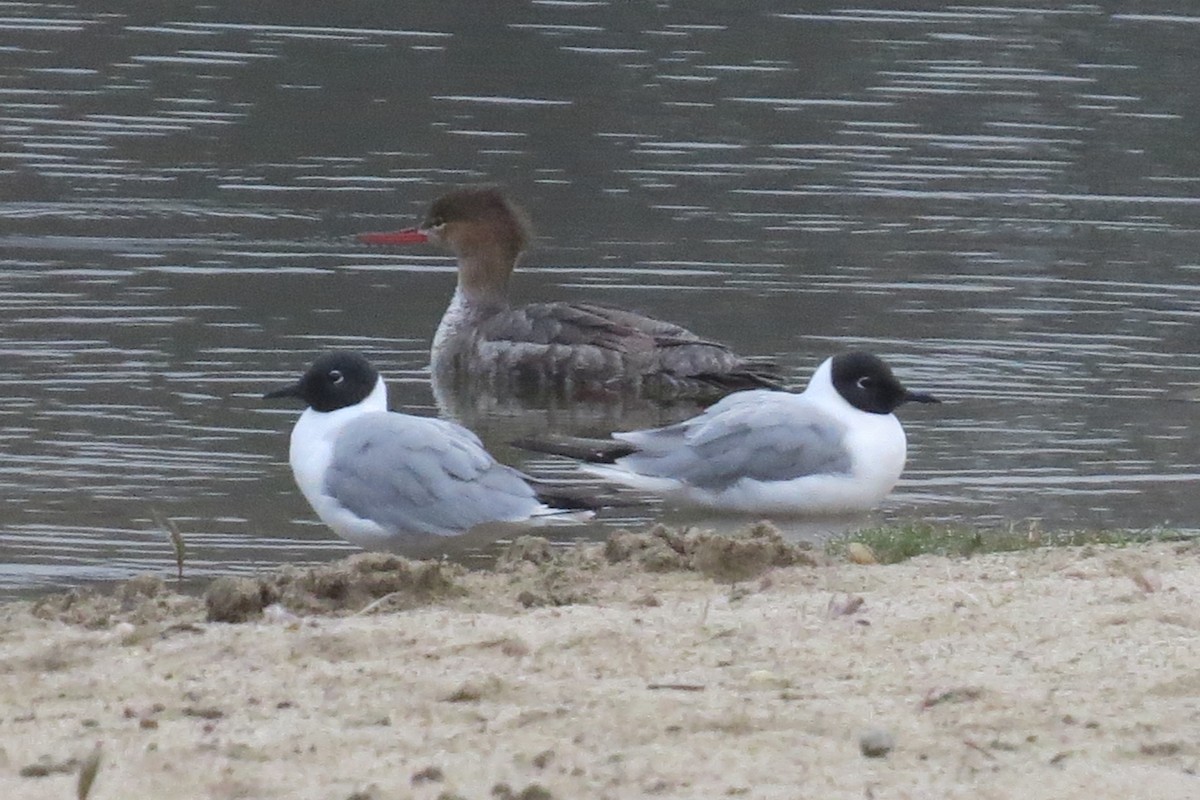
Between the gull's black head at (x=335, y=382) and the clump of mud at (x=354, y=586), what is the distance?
232 centimetres

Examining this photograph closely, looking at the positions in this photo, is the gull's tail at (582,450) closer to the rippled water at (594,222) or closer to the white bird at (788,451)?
the white bird at (788,451)

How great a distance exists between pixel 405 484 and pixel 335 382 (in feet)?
2.86

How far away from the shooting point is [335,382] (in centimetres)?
1005

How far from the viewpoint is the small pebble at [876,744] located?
5.49 metres

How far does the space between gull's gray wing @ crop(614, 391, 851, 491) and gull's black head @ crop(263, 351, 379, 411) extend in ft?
4.80

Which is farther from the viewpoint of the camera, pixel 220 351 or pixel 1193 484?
pixel 220 351

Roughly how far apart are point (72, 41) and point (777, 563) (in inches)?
652

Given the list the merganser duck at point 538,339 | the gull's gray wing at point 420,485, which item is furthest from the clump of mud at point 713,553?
the merganser duck at point 538,339

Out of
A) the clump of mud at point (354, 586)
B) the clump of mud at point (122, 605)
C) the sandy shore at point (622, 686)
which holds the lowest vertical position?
the clump of mud at point (122, 605)

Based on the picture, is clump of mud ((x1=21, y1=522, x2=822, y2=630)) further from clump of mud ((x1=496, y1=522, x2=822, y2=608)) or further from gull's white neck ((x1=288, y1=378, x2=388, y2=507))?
gull's white neck ((x1=288, y1=378, x2=388, y2=507))

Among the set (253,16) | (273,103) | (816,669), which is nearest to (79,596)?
(816,669)

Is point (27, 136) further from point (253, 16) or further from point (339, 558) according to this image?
point (339, 558)

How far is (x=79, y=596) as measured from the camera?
790 cm

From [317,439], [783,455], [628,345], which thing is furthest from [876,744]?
[628,345]
